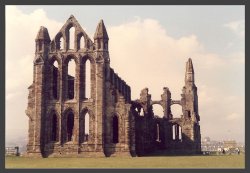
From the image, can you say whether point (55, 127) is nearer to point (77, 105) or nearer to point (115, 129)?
point (77, 105)

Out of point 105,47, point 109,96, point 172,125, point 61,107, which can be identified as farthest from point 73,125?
point 172,125

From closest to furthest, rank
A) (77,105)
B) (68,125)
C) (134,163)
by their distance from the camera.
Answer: (134,163), (77,105), (68,125)

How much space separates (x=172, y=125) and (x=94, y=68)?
63.2ft

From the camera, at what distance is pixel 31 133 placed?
140ft

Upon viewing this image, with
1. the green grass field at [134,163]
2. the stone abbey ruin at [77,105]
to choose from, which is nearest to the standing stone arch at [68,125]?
the stone abbey ruin at [77,105]

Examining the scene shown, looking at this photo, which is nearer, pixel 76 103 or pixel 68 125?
pixel 76 103

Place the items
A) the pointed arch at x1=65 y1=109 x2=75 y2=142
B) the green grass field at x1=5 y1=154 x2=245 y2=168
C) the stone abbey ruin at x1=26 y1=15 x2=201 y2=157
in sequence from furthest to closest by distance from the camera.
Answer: the pointed arch at x1=65 y1=109 x2=75 y2=142
the stone abbey ruin at x1=26 y1=15 x2=201 y2=157
the green grass field at x1=5 y1=154 x2=245 y2=168

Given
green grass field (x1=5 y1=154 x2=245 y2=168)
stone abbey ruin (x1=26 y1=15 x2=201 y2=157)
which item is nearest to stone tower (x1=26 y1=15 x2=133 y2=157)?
stone abbey ruin (x1=26 y1=15 x2=201 y2=157)

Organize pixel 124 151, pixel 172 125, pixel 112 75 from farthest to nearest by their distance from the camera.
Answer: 1. pixel 172 125
2. pixel 112 75
3. pixel 124 151

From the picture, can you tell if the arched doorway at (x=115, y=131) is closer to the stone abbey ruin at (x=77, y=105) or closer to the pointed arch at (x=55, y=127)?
the stone abbey ruin at (x=77, y=105)

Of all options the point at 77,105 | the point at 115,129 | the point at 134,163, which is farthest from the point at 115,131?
the point at 134,163

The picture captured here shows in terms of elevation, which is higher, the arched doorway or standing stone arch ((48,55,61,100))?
standing stone arch ((48,55,61,100))

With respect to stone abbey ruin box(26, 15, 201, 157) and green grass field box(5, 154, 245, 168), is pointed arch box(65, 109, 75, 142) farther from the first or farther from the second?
green grass field box(5, 154, 245, 168)

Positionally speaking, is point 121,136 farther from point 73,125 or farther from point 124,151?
point 73,125
